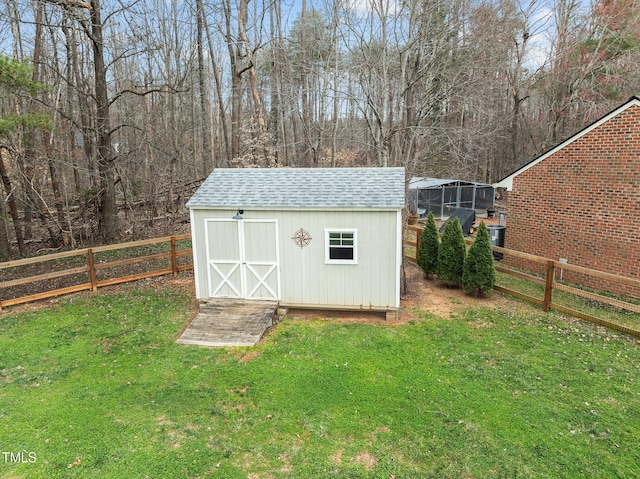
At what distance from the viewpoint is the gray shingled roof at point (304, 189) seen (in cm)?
780

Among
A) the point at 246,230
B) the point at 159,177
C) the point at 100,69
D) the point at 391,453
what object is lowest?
the point at 391,453

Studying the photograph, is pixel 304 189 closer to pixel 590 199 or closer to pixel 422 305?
pixel 422 305

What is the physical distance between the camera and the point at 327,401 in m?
5.29

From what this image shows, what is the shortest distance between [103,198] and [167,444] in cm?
1191

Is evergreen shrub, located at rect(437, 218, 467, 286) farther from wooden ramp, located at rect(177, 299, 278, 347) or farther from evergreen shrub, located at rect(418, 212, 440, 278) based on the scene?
wooden ramp, located at rect(177, 299, 278, 347)

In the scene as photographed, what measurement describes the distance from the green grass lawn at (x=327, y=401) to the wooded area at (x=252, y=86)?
5438 millimetres

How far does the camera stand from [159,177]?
Answer: 17.8m

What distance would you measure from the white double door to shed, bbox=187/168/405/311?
0.02m

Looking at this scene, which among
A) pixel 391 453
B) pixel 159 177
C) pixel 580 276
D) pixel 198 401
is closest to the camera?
pixel 391 453

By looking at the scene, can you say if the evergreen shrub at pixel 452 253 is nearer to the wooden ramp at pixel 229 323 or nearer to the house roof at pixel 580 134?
the house roof at pixel 580 134

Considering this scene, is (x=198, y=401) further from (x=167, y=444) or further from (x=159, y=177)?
(x=159, y=177)

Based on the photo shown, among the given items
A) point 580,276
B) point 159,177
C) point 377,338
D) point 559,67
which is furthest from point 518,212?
point 159,177

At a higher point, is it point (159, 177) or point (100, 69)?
point (100, 69)

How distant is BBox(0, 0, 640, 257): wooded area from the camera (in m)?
11.7
